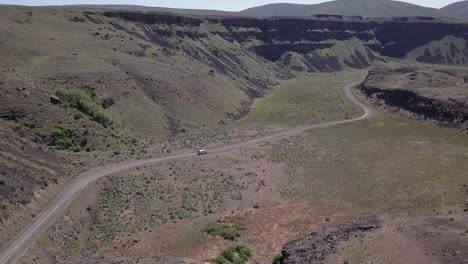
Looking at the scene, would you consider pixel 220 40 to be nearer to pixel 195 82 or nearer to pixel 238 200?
pixel 195 82

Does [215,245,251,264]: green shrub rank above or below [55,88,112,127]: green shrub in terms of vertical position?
below

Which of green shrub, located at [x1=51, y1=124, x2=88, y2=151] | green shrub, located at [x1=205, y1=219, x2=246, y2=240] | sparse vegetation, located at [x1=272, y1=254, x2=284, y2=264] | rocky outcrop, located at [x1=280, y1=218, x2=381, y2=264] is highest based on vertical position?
green shrub, located at [x1=51, y1=124, x2=88, y2=151]

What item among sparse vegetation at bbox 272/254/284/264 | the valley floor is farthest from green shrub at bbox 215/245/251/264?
sparse vegetation at bbox 272/254/284/264

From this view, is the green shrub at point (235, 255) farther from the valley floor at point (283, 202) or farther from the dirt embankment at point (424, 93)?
the dirt embankment at point (424, 93)

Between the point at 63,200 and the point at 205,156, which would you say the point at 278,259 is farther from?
the point at 205,156

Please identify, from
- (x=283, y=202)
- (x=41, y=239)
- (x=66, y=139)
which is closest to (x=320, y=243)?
(x=283, y=202)

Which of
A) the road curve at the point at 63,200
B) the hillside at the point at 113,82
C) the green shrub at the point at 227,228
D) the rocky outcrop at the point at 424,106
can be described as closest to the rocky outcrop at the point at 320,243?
the green shrub at the point at 227,228

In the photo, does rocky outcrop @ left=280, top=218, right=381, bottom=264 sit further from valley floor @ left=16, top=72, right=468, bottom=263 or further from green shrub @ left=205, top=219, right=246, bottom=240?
green shrub @ left=205, top=219, right=246, bottom=240
